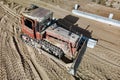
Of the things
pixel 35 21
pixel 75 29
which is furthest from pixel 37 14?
pixel 75 29

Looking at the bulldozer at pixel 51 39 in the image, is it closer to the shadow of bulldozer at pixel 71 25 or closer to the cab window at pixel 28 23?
the cab window at pixel 28 23

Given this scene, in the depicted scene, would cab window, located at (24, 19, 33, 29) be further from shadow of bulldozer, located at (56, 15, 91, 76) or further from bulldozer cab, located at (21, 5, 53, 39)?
shadow of bulldozer, located at (56, 15, 91, 76)

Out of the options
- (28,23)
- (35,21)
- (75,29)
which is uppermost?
(35,21)

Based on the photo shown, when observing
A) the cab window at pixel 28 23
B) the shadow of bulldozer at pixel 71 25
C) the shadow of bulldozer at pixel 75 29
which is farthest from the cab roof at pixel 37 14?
the shadow of bulldozer at pixel 71 25

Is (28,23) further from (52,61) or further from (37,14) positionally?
(52,61)

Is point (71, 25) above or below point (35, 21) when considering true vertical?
below

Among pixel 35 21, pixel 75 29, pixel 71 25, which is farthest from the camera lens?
pixel 71 25
